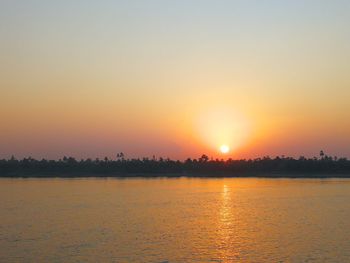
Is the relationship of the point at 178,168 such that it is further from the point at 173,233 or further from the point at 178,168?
the point at 173,233

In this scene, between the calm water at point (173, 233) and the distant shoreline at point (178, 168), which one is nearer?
the calm water at point (173, 233)

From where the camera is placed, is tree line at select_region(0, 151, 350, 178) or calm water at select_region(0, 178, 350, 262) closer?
calm water at select_region(0, 178, 350, 262)

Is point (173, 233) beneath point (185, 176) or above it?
beneath

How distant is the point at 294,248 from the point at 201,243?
16.0 feet

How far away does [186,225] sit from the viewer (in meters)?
37.2

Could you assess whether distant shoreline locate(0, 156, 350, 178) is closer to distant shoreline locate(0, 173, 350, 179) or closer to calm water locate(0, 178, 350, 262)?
distant shoreline locate(0, 173, 350, 179)

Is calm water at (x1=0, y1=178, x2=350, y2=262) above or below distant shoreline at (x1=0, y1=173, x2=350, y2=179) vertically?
below

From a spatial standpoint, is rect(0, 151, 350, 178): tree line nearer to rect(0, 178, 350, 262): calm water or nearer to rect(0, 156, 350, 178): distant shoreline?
rect(0, 156, 350, 178): distant shoreline

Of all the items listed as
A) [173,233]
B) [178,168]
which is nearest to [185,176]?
[178,168]

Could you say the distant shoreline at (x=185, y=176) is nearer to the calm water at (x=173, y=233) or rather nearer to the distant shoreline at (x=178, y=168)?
the distant shoreline at (x=178, y=168)

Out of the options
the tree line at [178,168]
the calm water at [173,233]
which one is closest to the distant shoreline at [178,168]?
the tree line at [178,168]

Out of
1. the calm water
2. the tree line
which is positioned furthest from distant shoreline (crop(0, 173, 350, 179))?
the calm water

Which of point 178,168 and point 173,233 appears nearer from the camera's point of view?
point 173,233

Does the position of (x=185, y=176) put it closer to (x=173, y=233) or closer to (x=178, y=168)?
(x=178, y=168)
